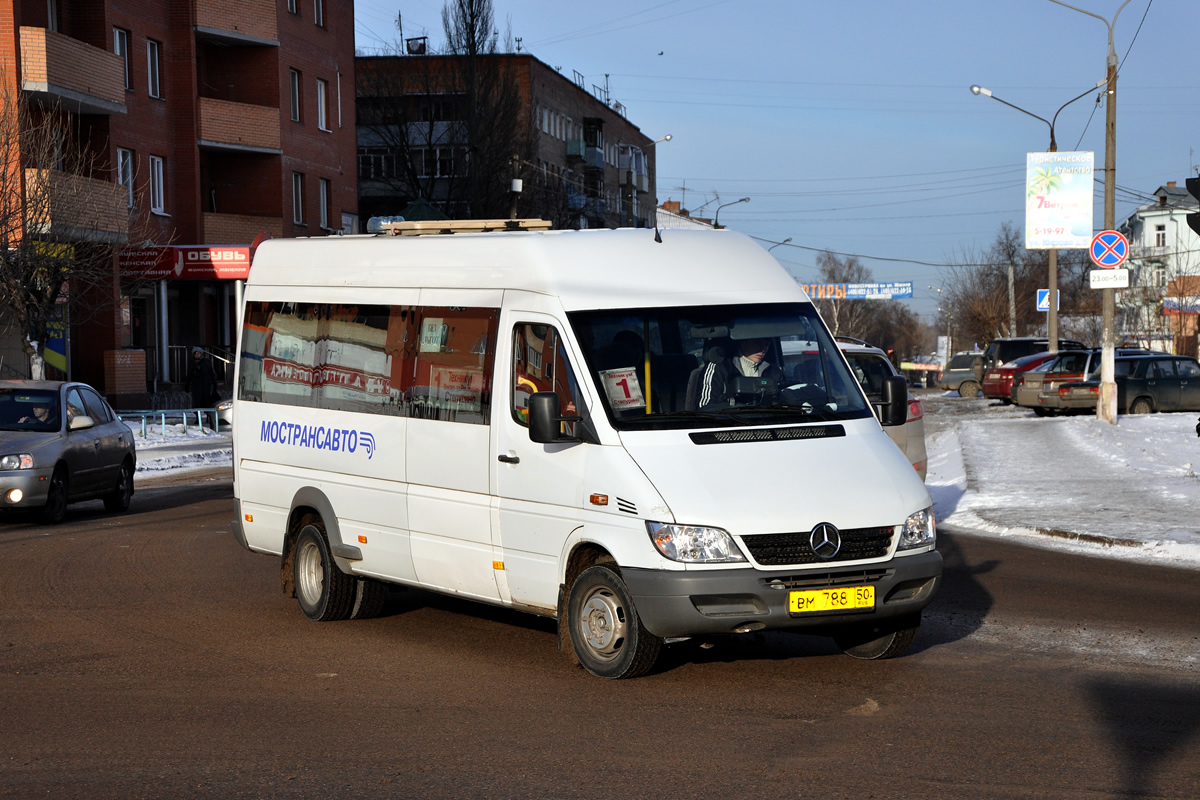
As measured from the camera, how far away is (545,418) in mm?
7512

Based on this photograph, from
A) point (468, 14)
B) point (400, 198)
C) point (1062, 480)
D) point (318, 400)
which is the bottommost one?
point (1062, 480)

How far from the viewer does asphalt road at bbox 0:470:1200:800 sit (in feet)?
18.9

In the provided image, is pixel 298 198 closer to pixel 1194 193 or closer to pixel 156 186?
pixel 156 186

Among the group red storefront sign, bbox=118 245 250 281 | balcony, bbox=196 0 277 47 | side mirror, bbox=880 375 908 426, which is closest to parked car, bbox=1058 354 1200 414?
red storefront sign, bbox=118 245 250 281

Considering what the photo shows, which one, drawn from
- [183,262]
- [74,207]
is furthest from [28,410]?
[183,262]

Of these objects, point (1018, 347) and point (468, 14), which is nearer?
point (1018, 347)

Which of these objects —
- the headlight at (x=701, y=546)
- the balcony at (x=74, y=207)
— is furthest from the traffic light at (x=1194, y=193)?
the balcony at (x=74, y=207)

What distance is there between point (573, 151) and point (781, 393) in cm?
7958

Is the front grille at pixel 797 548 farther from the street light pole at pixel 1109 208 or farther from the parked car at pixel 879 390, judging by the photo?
the street light pole at pixel 1109 208

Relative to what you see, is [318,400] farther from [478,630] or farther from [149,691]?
[149,691]

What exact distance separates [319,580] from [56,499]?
776 centimetres

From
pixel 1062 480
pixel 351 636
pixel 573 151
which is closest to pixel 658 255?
pixel 351 636

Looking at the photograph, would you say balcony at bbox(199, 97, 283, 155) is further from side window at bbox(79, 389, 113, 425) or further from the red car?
side window at bbox(79, 389, 113, 425)

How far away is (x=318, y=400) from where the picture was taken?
9781 millimetres
